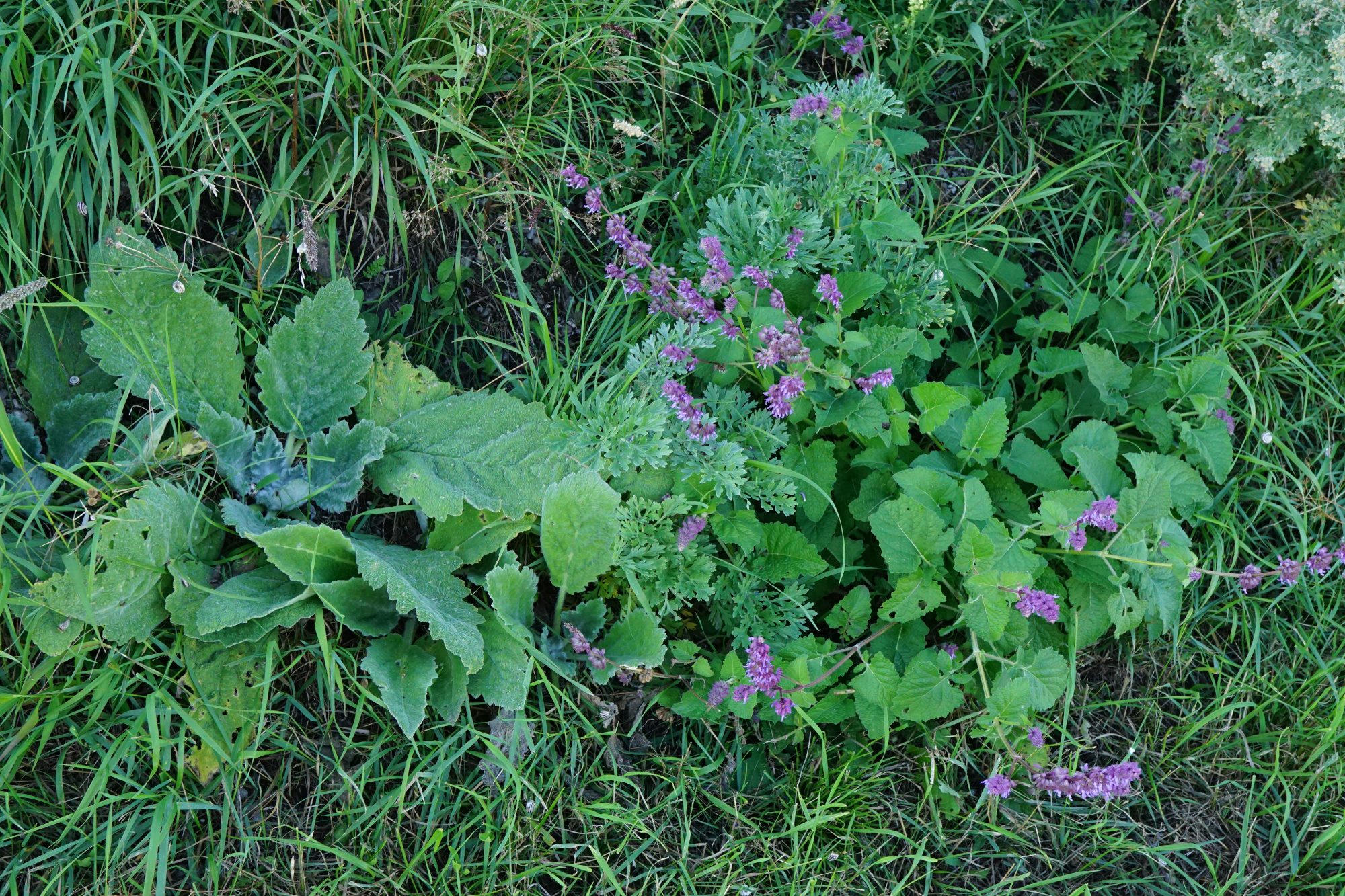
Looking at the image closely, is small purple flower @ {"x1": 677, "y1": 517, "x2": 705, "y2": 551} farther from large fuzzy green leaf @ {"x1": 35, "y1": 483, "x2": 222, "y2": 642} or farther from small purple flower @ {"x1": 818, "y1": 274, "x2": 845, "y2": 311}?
large fuzzy green leaf @ {"x1": 35, "y1": 483, "x2": 222, "y2": 642}

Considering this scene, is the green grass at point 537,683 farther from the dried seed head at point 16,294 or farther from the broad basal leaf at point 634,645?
the dried seed head at point 16,294

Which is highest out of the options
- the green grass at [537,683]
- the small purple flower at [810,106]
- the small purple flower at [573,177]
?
the small purple flower at [810,106]

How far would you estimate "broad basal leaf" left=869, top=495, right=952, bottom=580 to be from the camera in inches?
86.6

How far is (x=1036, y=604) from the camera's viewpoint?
6.68ft

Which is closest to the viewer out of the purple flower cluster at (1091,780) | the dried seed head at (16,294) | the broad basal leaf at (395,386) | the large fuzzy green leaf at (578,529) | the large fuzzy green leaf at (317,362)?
the dried seed head at (16,294)

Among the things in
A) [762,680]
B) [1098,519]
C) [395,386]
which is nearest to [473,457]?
[395,386]

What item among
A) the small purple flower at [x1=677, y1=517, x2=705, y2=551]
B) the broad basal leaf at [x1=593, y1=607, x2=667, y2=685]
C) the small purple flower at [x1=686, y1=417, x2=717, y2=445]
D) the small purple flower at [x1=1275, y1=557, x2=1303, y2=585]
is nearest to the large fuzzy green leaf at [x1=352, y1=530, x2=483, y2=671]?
the broad basal leaf at [x1=593, y1=607, x2=667, y2=685]

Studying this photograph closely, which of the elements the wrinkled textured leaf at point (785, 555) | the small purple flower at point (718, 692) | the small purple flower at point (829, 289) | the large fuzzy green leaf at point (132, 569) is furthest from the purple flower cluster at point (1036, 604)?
the large fuzzy green leaf at point (132, 569)

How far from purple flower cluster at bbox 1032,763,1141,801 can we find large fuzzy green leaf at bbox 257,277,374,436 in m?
1.76

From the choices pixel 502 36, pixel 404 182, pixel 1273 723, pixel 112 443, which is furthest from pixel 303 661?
pixel 1273 723

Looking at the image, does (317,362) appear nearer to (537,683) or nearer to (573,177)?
(573,177)

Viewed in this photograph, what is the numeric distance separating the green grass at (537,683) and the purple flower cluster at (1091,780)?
25cm

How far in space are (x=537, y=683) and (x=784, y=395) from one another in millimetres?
859

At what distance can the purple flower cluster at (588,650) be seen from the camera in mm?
2129
